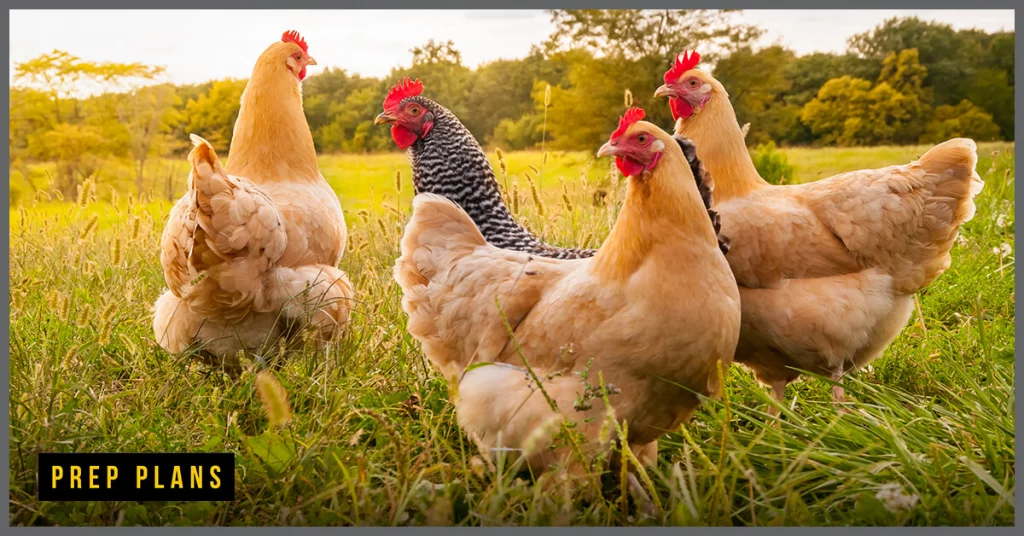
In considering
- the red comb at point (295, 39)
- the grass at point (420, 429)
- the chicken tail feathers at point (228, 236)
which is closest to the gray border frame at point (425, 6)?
the grass at point (420, 429)

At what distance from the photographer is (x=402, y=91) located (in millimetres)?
3033

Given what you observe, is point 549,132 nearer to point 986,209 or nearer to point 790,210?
point 790,210

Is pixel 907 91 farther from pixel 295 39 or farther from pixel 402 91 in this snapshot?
pixel 295 39

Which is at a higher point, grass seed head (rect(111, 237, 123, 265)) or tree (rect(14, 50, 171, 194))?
tree (rect(14, 50, 171, 194))

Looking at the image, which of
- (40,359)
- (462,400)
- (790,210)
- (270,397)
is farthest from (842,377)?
(40,359)

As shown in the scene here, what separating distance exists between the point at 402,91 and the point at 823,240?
64.4 inches

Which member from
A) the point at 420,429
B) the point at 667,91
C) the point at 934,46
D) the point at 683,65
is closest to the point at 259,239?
the point at 420,429

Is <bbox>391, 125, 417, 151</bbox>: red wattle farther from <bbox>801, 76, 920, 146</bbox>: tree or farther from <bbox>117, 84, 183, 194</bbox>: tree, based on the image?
<bbox>801, 76, 920, 146</bbox>: tree

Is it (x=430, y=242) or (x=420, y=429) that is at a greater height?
(x=430, y=242)

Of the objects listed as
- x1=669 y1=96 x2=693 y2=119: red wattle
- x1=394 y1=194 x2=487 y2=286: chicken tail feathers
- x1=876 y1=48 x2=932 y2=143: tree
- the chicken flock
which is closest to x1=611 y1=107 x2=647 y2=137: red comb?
the chicken flock

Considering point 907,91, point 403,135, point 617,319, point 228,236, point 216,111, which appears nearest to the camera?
point 617,319

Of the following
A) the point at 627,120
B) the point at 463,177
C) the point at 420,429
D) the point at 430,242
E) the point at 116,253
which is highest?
the point at 627,120

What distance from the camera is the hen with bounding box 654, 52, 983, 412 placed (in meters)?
2.77

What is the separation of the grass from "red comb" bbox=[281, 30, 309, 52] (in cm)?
95
